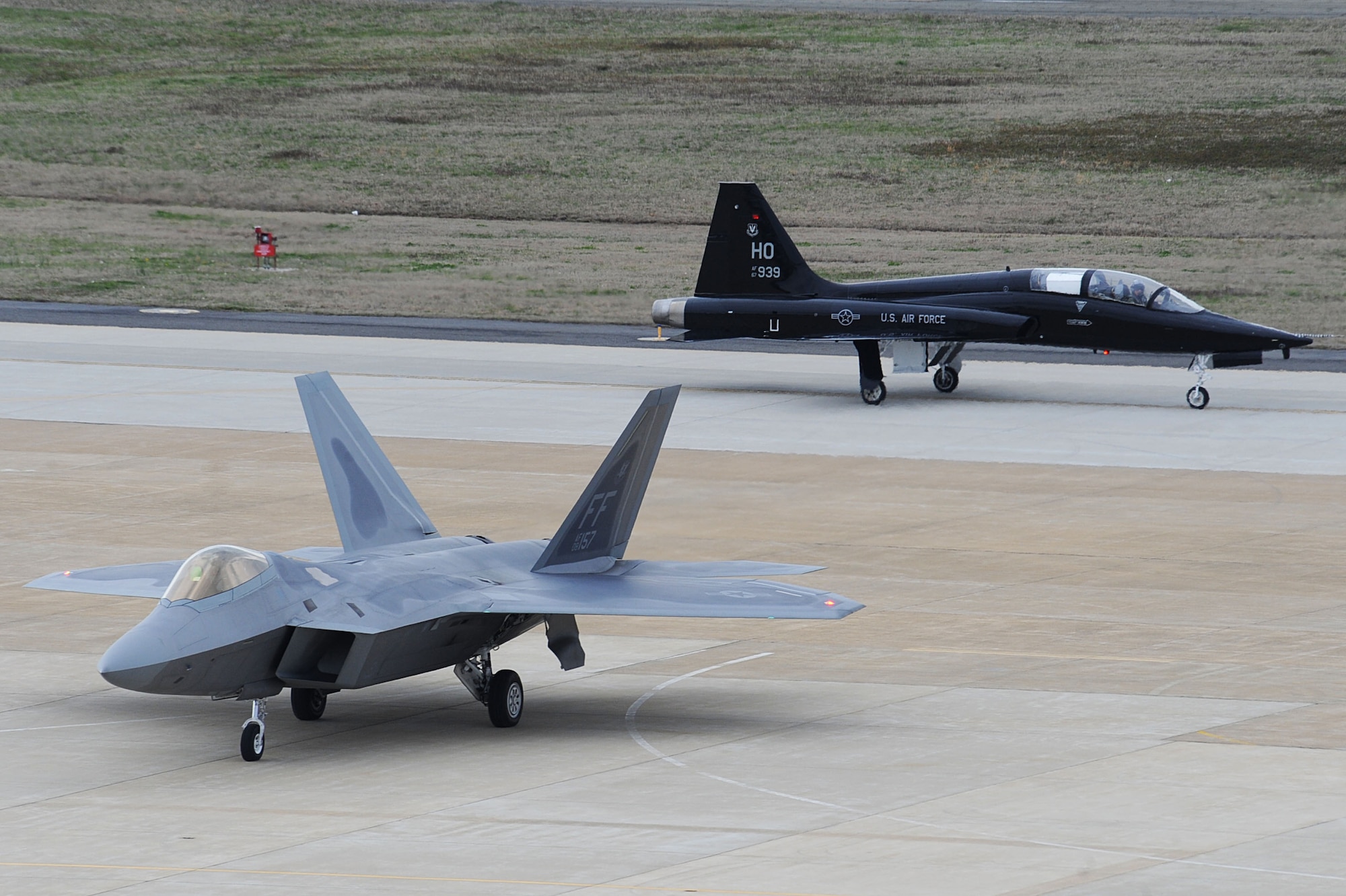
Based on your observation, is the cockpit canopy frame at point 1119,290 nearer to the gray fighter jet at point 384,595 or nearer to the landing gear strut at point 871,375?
the landing gear strut at point 871,375

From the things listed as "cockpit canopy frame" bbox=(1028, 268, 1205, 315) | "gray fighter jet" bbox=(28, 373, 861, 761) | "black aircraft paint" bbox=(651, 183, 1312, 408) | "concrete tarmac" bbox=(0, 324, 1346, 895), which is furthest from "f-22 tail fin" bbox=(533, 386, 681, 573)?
"cockpit canopy frame" bbox=(1028, 268, 1205, 315)

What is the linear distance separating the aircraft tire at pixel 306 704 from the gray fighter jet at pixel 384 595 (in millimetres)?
14

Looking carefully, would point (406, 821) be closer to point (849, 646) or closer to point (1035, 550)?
point (849, 646)

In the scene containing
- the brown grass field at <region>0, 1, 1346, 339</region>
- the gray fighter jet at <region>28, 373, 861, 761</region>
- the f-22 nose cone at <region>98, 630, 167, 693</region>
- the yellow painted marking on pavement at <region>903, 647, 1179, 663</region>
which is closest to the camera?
the f-22 nose cone at <region>98, 630, 167, 693</region>

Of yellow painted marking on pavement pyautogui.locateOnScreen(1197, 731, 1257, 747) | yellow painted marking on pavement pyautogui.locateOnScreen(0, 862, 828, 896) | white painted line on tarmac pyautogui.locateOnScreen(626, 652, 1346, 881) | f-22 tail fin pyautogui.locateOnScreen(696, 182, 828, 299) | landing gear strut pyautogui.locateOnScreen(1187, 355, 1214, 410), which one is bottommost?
yellow painted marking on pavement pyautogui.locateOnScreen(1197, 731, 1257, 747)

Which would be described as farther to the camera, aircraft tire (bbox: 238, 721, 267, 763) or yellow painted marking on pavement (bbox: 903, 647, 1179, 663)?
yellow painted marking on pavement (bbox: 903, 647, 1179, 663)

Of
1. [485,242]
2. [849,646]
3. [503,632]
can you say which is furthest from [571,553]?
[485,242]

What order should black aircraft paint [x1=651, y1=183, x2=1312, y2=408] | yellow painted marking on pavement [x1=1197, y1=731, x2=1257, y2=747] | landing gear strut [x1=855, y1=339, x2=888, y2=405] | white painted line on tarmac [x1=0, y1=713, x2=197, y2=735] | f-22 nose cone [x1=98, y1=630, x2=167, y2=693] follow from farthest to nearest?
1. landing gear strut [x1=855, y1=339, x2=888, y2=405]
2. black aircraft paint [x1=651, y1=183, x2=1312, y2=408]
3. white painted line on tarmac [x1=0, y1=713, x2=197, y2=735]
4. yellow painted marking on pavement [x1=1197, y1=731, x2=1257, y2=747]
5. f-22 nose cone [x1=98, y1=630, x2=167, y2=693]

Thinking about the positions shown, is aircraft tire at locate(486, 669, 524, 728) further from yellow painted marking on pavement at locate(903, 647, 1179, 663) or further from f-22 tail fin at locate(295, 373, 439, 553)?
yellow painted marking on pavement at locate(903, 647, 1179, 663)

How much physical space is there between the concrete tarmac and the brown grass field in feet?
70.5

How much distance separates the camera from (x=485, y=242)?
72.9 meters

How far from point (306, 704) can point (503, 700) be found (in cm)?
194

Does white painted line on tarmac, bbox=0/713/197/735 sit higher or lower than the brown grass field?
lower

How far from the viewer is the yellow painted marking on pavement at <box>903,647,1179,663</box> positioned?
19969 mm
